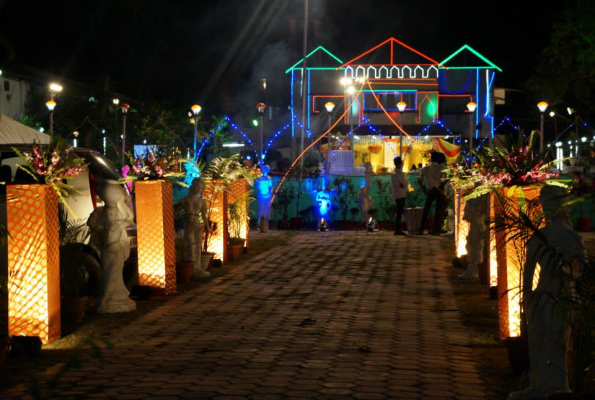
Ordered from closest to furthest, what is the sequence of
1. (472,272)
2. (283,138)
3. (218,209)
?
1. (472,272)
2. (218,209)
3. (283,138)

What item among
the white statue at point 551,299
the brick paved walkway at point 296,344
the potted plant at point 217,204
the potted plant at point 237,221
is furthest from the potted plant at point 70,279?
the potted plant at point 237,221

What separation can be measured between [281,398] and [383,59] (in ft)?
129

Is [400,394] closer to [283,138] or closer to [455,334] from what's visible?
[455,334]

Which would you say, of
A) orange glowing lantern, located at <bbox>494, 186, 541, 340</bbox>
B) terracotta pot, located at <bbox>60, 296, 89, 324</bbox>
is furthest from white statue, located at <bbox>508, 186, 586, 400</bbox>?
terracotta pot, located at <bbox>60, 296, 89, 324</bbox>

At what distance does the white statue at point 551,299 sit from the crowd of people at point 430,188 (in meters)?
14.2

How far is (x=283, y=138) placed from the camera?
166 feet

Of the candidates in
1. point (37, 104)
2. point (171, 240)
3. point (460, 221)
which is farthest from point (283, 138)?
point (171, 240)

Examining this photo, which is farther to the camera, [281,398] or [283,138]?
[283,138]

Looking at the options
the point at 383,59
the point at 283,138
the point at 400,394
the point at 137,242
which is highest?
the point at 383,59

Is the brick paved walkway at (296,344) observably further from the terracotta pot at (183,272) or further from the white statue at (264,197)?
the white statue at (264,197)

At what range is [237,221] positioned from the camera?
55.6ft

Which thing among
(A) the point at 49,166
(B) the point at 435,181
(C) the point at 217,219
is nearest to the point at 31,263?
(A) the point at 49,166

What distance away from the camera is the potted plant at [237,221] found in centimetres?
1621

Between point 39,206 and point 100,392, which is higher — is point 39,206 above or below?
above
